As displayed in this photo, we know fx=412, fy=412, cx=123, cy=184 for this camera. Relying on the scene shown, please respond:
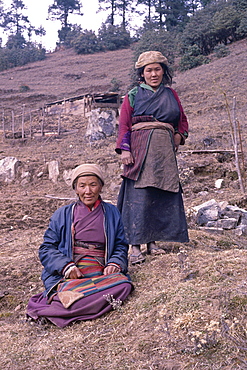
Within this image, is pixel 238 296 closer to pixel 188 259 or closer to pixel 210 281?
pixel 210 281

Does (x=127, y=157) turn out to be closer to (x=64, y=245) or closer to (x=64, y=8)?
(x=64, y=245)

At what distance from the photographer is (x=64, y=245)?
3059mm

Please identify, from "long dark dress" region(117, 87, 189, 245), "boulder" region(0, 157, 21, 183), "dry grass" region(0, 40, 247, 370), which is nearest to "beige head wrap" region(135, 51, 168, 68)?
"long dark dress" region(117, 87, 189, 245)

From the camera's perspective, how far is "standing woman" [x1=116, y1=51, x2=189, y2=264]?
145 inches

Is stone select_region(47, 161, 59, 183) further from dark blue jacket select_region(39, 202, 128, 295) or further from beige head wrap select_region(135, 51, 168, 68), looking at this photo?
dark blue jacket select_region(39, 202, 128, 295)

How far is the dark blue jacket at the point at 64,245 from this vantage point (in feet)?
9.61

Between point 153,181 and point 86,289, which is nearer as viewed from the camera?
point 86,289

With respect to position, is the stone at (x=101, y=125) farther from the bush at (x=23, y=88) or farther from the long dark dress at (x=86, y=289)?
the bush at (x=23, y=88)

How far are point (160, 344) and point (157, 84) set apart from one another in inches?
93.2

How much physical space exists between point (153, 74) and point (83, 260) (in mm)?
1769

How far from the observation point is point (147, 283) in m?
3.13

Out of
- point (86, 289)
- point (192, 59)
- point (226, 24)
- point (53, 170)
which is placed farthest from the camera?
point (226, 24)

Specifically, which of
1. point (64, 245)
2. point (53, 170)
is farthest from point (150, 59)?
point (53, 170)

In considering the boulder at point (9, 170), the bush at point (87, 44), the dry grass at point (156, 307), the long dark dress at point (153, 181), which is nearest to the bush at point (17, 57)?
the bush at point (87, 44)
